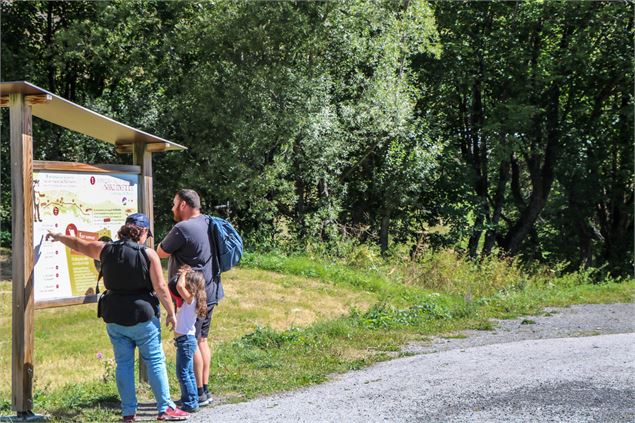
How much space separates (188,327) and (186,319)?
74mm

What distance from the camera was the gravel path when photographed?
639cm

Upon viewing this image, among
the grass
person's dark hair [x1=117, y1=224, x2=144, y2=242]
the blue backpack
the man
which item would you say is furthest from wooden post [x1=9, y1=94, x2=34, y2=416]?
the blue backpack

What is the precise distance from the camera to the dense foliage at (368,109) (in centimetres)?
1969

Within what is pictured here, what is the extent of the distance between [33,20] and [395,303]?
17252 millimetres

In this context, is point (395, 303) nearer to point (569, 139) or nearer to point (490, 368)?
point (490, 368)

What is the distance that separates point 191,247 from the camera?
272 inches

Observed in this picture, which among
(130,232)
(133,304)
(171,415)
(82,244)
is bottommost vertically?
(171,415)

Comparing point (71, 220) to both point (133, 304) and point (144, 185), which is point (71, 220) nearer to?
point (144, 185)

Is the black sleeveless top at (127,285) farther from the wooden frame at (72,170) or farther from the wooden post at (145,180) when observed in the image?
the wooden post at (145,180)

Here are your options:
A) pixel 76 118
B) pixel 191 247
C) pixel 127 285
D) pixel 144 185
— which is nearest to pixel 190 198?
pixel 191 247

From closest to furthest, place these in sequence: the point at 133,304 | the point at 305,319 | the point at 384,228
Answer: the point at 133,304, the point at 305,319, the point at 384,228

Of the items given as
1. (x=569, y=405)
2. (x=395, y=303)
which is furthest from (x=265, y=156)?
(x=569, y=405)

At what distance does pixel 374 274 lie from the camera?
1744cm

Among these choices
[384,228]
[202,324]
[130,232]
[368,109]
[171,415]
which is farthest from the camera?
[384,228]
